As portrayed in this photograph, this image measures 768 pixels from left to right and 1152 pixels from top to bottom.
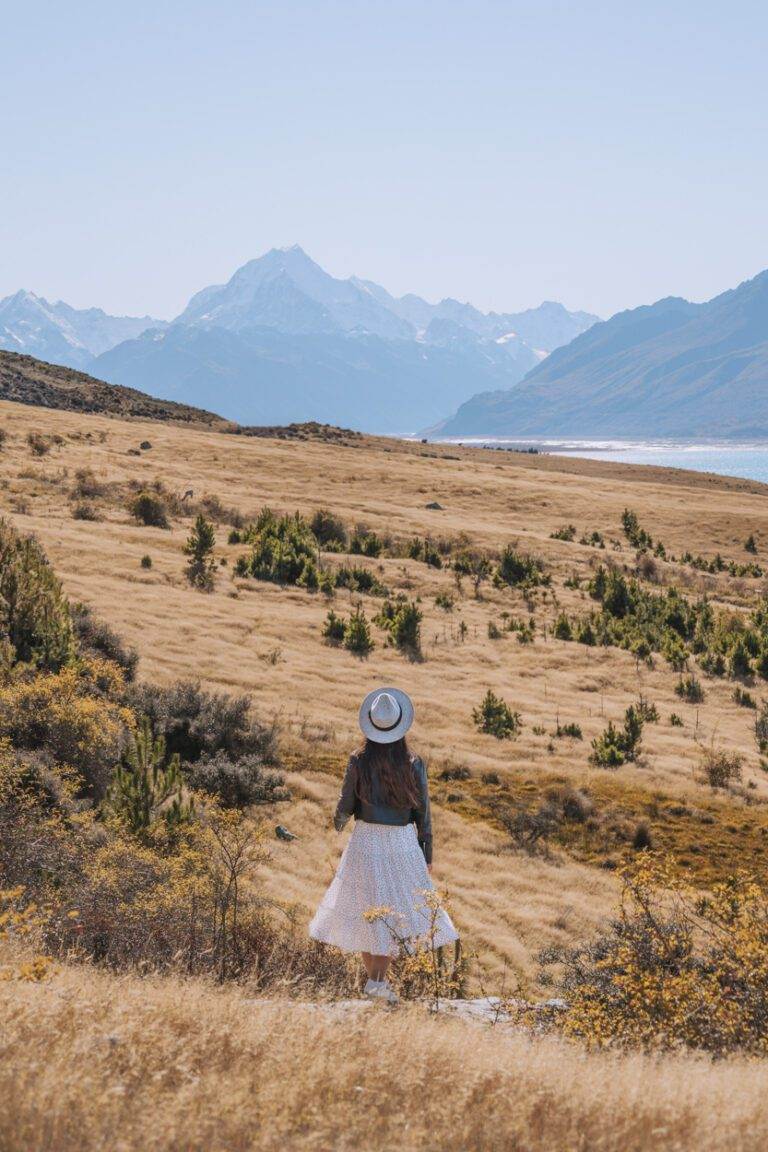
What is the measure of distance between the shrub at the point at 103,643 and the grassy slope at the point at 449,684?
2.62ft

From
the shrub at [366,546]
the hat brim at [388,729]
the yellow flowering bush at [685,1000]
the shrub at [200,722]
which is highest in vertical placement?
the shrub at [366,546]

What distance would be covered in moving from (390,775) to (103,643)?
43.8 feet

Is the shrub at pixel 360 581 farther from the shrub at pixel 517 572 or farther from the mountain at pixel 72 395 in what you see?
the mountain at pixel 72 395

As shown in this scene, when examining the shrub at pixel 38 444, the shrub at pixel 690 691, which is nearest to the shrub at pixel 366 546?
Result: the shrub at pixel 690 691

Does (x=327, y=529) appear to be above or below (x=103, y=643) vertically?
above

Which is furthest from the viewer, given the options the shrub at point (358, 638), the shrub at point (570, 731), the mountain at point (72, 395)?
the mountain at point (72, 395)

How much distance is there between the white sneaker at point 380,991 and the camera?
21.0 ft

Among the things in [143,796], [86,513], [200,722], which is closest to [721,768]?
[200,722]

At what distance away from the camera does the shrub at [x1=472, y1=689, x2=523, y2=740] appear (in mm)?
19656

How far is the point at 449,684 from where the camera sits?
23.1 meters

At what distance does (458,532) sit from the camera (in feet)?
147

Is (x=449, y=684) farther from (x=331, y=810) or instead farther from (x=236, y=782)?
(x=236, y=782)

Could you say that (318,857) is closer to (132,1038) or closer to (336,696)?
(336,696)

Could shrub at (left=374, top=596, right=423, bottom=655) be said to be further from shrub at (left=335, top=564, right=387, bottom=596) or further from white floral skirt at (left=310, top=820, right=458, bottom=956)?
white floral skirt at (left=310, top=820, right=458, bottom=956)
